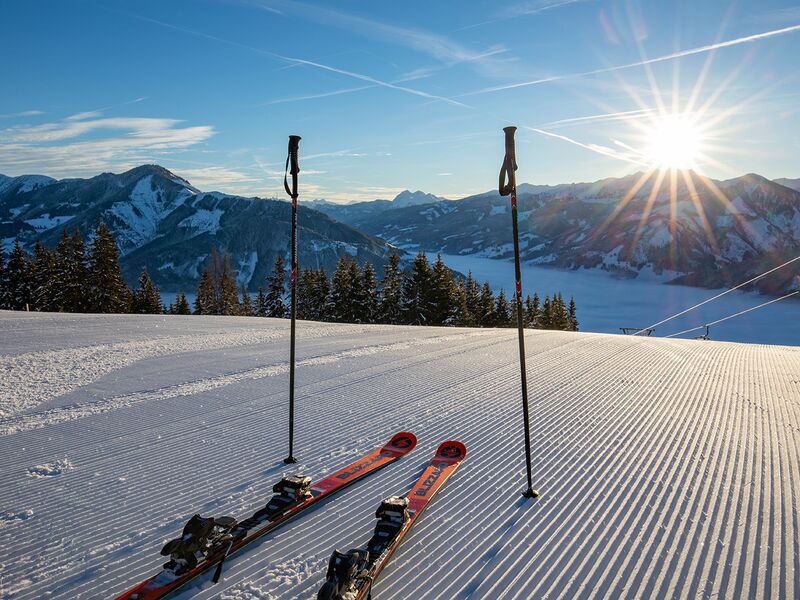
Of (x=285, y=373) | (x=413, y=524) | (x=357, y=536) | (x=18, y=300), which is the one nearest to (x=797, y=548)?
(x=413, y=524)

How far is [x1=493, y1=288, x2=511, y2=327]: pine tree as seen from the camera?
51375 millimetres

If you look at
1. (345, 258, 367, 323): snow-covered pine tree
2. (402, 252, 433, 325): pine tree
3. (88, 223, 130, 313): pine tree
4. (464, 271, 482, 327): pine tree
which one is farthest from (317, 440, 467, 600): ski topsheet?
(464, 271, 482, 327): pine tree

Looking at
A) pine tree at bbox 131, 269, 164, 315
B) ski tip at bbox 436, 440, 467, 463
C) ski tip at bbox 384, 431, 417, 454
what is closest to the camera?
ski tip at bbox 436, 440, 467, 463

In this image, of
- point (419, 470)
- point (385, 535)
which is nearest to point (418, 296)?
point (419, 470)

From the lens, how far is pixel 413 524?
4703 mm

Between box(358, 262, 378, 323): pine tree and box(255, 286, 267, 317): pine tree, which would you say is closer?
box(358, 262, 378, 323): pine tree

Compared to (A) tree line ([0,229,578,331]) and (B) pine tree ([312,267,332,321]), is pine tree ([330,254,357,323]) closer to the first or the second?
(A) tree line ([0,229,578,331])

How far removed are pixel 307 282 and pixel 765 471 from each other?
44.7 metres

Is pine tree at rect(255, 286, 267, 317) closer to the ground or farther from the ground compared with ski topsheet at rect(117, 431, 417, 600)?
farther from the ground

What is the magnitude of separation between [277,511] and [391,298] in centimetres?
3865

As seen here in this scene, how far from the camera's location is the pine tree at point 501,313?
2023 inches

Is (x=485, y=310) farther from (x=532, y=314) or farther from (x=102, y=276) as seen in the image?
(x=102, y=276)

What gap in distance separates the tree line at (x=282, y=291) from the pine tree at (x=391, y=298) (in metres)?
0.09

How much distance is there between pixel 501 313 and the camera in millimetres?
51906
